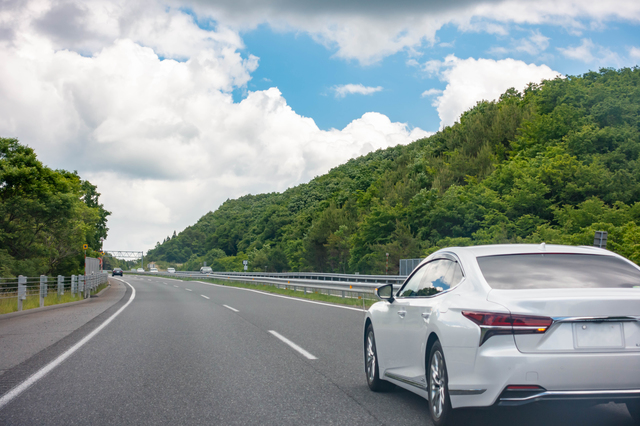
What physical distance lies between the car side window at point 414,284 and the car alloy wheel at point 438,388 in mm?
992

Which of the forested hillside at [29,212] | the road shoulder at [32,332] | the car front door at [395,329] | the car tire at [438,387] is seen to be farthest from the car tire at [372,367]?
the forested hillside at [29,212]

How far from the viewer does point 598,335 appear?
377cm

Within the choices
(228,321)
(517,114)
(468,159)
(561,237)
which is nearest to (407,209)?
(468,159)

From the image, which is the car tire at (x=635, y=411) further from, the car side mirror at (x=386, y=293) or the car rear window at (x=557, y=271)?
the car side mirror at (x=386, y=293)

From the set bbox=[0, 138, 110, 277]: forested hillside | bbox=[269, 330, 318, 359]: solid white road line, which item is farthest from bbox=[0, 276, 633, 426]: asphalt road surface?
bbox=[0, 138, 110, 277]: forested hillside

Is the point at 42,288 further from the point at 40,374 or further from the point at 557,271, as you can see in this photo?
the point at 557,271

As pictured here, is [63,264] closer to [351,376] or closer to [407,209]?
[407,209]

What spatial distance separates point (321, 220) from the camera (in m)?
85.0

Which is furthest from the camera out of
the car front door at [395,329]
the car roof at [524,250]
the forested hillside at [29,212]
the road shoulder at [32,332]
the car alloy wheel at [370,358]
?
the forested hillside at [29,212]

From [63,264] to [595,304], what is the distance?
2043 inches

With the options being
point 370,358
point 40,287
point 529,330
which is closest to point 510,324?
point 529,330

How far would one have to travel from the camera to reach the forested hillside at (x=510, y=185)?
41.0 m

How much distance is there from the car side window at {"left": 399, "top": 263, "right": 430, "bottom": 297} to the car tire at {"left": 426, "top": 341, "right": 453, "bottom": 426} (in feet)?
3.23

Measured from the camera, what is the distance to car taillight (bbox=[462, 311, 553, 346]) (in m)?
3.77
